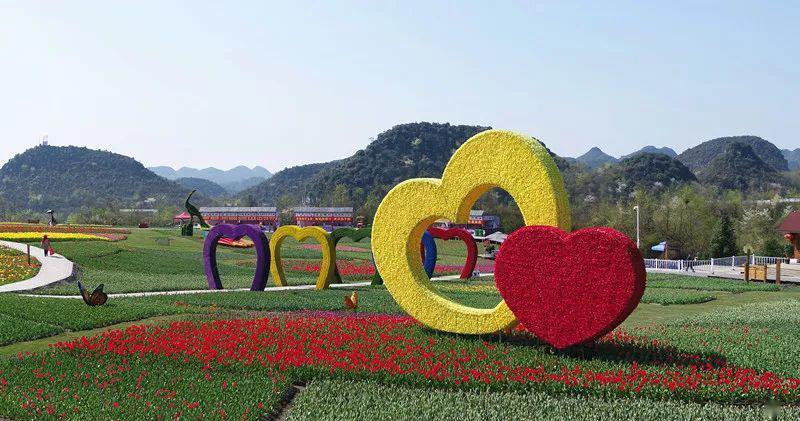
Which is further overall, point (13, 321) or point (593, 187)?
point (593, 187)

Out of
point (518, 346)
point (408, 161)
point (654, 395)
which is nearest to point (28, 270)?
point (518, 346)

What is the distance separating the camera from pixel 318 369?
13148 millimetres

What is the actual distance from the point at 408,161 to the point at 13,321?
178976mm

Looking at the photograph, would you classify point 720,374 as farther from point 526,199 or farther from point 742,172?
point 742,172

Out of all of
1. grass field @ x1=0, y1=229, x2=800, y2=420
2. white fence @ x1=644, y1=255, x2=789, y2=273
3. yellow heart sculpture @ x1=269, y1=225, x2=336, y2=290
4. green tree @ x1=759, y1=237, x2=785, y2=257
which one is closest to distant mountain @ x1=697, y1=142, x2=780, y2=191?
green tree @ x1=759, y1=237, x2=785, y2=257

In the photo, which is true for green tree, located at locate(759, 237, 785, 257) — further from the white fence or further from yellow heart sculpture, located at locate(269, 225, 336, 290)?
yellow heart sculpture, located at locate(269, 225, 336, 290)

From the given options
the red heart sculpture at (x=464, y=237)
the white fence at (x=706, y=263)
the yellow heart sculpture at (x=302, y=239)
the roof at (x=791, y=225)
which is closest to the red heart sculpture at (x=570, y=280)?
the yellow heart sculpture at (x=302, y=239)

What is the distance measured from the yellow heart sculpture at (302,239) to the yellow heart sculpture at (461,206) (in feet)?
39.0

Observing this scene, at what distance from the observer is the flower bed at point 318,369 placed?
11383 millimetres

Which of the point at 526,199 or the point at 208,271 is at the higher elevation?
the point at 526,199

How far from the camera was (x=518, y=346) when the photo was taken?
48.4 feet

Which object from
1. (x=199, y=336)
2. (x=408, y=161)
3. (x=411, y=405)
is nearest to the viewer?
(x=411, y=405)

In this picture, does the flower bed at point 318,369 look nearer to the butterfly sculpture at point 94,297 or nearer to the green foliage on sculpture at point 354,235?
the butterfly sculpture at point 94,297

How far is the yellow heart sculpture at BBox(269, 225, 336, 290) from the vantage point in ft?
94.3
